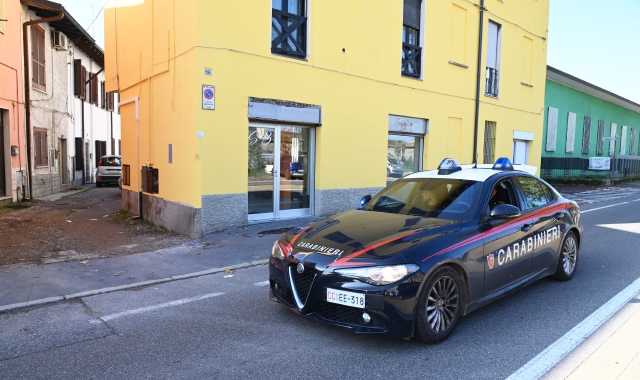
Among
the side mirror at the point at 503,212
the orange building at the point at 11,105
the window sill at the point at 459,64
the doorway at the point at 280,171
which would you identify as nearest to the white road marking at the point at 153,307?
the side mirror at the point at 503,212

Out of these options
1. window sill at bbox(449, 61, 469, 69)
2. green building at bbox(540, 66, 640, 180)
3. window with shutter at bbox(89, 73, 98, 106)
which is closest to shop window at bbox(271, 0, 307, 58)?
window sill at bbox(449, 61, 469, 69)

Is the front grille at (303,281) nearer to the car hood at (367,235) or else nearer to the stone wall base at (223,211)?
the car hood at (367,235)

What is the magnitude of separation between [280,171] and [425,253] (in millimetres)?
6721

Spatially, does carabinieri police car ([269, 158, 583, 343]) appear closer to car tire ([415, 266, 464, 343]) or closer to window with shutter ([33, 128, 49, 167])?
car tire ([415, 266, 464, 343])

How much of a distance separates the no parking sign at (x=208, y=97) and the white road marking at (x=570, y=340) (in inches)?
273

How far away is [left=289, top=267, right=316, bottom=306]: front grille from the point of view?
3965 millimetres

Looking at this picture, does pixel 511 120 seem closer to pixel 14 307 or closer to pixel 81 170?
pixel 14 307

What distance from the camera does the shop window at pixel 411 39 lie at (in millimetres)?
12742

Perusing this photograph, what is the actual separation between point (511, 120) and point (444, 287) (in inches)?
584

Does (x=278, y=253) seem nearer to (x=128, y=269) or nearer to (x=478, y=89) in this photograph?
(x=128, y=269)

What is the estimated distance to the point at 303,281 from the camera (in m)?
4.04

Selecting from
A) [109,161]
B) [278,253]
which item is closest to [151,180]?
[278,253]

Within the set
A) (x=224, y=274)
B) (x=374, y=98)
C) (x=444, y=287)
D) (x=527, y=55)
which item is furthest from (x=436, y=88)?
(x=444, y=287)

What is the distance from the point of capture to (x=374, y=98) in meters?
11.7
